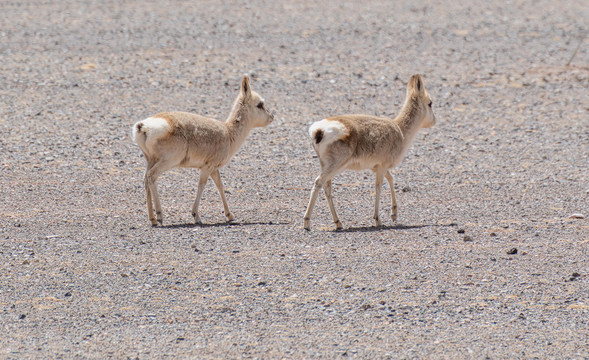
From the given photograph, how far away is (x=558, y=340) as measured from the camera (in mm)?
7191

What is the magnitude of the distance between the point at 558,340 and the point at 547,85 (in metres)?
13.3

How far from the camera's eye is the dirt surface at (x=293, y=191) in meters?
7.42

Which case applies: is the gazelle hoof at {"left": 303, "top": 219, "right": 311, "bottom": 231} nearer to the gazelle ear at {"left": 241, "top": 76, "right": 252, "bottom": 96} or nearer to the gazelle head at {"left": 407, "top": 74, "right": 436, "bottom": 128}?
the gazelle ear at {"left": 241, "top": 76, "right": 252, "bottom": 96}

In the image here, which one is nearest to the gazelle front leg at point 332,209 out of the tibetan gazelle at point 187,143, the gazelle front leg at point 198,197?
the tibetan gazelle at point 187,143

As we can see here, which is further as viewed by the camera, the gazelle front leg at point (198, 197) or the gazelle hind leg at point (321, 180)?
the gazelle front leg at point (198, 197)

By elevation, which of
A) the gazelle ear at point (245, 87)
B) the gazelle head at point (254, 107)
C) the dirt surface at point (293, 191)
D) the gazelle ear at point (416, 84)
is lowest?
the dirt surface at point (293, 191)

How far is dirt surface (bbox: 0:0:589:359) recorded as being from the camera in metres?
7.42

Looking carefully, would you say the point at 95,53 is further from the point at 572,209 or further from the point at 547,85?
the point at 572,209

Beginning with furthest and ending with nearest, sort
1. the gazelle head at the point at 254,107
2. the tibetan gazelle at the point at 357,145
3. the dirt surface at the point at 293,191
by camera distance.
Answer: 1. the gazelle head at the point at 254,107
2. the tibetan gazelle at the point at 357,145
3. the dirt surface at the point at 293,191

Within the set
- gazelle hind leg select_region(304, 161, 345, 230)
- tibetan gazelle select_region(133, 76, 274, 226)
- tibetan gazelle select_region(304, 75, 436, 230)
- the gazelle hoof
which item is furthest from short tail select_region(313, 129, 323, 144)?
tibetan gazelle select_region(133, 76, 274, 226)

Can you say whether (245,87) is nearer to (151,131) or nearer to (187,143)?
(187,143)

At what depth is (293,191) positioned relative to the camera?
1303 centimetres

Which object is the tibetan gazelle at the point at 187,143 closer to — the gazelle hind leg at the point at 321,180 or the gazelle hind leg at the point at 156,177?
the gazelle hind leg at the point at 156,177

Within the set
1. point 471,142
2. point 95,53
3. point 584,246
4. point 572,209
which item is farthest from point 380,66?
point 584,246
